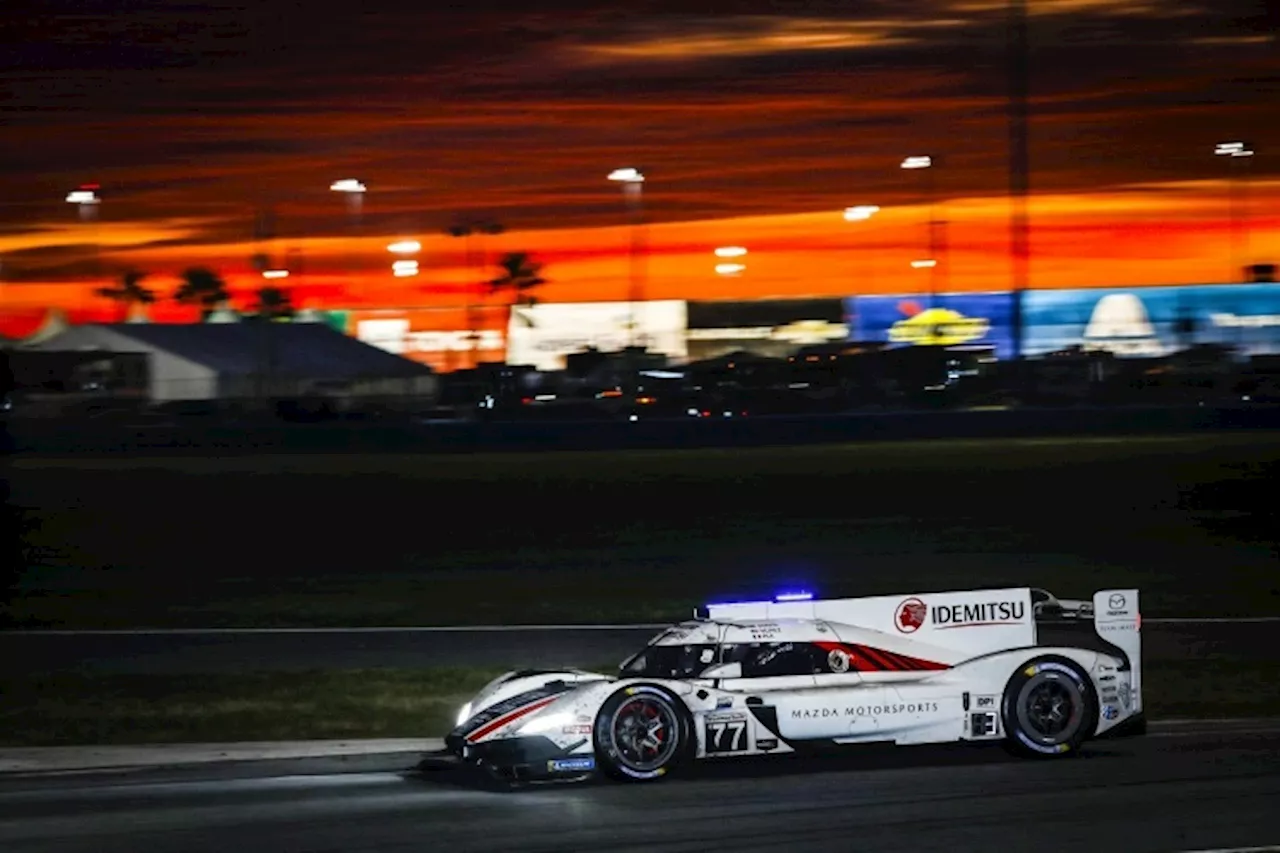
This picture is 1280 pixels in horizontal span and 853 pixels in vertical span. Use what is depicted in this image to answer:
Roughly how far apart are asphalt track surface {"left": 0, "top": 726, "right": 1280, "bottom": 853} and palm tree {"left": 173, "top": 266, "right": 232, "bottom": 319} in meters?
111

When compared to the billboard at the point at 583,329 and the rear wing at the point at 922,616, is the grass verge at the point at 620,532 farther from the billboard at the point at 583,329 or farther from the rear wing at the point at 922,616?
the billboard at the point at 583,329

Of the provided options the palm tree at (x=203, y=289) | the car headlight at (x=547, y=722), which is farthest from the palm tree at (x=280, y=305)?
the car headlight at (x=547, y=722)

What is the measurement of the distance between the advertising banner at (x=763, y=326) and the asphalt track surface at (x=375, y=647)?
180 ft

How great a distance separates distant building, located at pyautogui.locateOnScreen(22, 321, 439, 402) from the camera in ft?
232

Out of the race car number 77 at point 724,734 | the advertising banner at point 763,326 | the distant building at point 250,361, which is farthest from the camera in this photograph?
the advertising banner at point 763,326

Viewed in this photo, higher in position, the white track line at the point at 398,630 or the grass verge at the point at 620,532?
the grass verge at the point at 620,532

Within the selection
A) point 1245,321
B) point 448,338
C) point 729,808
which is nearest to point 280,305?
point 448,338

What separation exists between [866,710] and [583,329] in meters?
67.1

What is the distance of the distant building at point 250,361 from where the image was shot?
70688 mm

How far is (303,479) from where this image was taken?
42.6 meters

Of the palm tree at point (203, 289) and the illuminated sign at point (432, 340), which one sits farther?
the palm tree at point (203, 289)

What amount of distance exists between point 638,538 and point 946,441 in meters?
23.5

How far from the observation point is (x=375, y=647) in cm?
1856

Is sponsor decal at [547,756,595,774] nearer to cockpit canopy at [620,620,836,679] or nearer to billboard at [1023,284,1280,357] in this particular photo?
cockpit canopy at [620,620,836,679]
